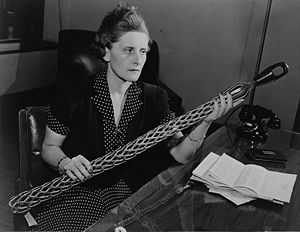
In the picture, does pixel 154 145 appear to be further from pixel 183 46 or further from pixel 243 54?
pixel 243 54

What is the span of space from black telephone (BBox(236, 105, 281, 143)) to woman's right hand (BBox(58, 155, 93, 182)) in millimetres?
560

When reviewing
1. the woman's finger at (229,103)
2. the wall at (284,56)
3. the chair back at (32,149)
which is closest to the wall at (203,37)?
the wall at (284,56)

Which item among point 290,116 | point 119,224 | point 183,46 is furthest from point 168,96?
point 290,116

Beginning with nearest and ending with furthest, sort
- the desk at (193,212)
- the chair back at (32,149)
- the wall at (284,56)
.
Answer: the desk at (193,212) → the chair back at (32,149) → the wall at (284,56)

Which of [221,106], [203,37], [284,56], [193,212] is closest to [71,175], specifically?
[193,212]

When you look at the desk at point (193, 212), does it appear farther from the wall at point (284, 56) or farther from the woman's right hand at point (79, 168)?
the wall at point (284, 56)

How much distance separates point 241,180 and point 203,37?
1.23 feet

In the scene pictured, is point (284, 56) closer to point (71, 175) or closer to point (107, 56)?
point (107, 56)

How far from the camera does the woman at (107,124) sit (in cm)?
80

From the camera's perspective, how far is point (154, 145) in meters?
0.93

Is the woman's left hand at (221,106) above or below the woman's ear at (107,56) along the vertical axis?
below

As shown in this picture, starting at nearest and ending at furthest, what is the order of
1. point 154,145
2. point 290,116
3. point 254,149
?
point 154,145 < point 254,149 < point 290,116

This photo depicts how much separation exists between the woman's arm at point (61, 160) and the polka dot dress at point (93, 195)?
0.02m

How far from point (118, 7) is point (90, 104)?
0.22 meters
